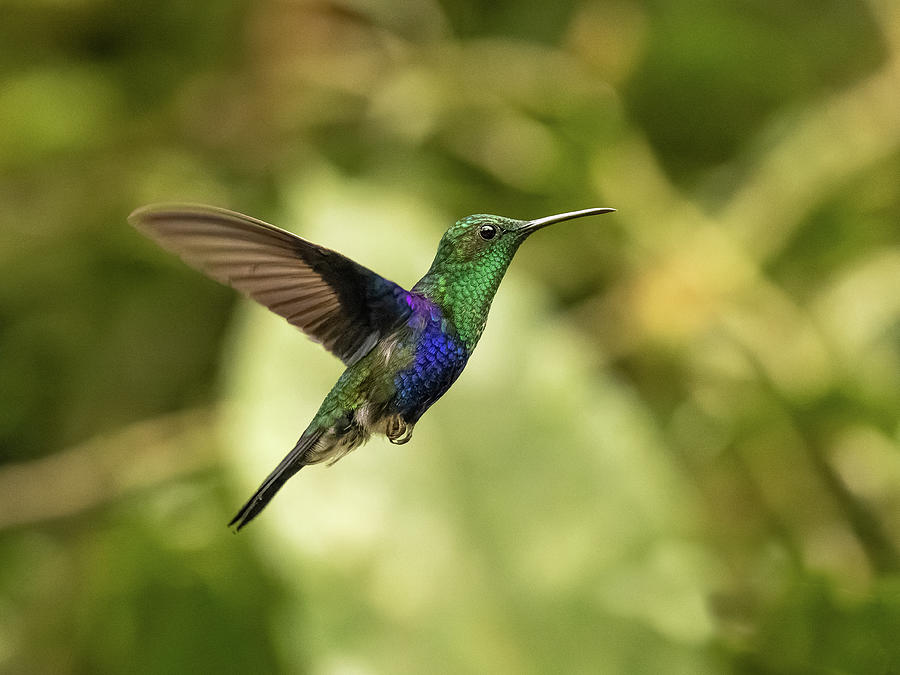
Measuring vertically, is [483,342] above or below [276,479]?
below

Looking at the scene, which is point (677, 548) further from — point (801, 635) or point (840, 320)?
point (840, 320)

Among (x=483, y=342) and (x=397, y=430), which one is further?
(x=483, y=342)

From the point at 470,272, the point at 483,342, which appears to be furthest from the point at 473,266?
the point at 483,342

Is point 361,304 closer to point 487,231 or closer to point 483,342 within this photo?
point 487,231

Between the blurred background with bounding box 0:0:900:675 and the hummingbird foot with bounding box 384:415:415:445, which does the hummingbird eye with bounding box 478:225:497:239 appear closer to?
the hummingbird foot with bounding box 384:415:415:445

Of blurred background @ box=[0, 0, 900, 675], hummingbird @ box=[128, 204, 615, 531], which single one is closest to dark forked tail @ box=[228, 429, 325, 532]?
hummingbird @ box=[128, 204, 615, 531]

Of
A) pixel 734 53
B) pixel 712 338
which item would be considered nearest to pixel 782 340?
pixel 712 338
